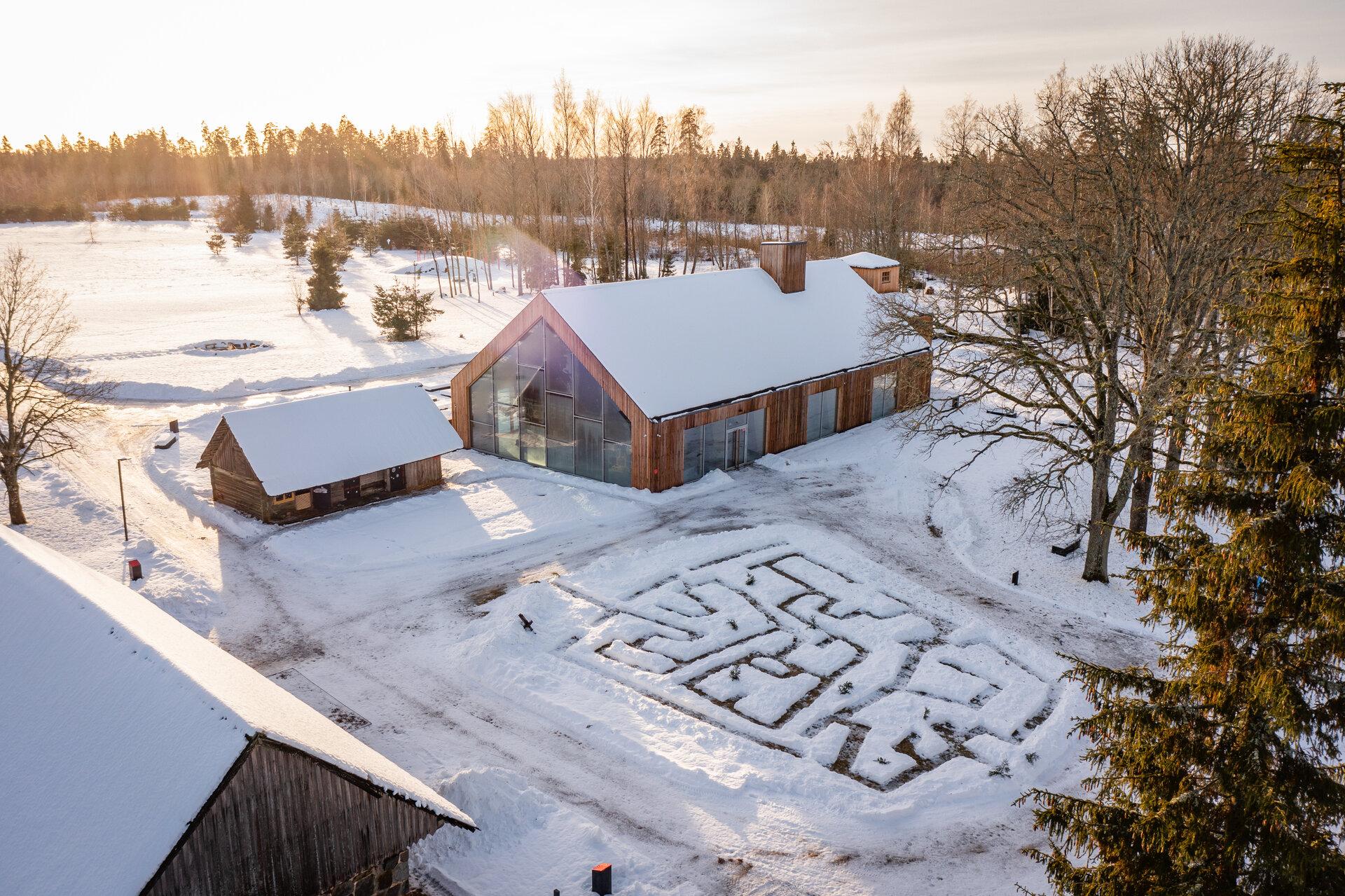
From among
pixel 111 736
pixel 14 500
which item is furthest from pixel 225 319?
pixel 111 736

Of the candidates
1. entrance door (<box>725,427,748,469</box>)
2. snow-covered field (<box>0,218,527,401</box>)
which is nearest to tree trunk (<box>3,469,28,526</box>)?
snow-covered field (<box>0,218,527,401</box>)

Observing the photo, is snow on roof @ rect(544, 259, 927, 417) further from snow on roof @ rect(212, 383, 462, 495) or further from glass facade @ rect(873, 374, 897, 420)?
snow on roof @ rect(212, 383, 462, 495)

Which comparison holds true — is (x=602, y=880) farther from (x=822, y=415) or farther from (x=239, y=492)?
(x=822, y=415)

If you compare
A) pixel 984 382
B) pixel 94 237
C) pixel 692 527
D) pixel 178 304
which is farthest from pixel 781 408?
pixel 94 237

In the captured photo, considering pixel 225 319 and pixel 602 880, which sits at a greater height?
pixel 225 319

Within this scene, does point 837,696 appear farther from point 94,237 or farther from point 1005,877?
point 94,237

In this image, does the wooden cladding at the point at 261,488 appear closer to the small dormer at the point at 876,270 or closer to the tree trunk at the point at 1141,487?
the tree trunk at the point at 1141,487

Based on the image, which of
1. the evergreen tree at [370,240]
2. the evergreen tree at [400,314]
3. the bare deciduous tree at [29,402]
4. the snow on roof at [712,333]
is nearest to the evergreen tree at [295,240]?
the evergreen tree at [370,240]
